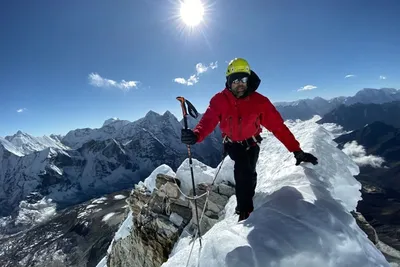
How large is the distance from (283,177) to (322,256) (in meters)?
3.89

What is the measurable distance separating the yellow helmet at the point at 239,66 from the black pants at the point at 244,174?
83.0 inches

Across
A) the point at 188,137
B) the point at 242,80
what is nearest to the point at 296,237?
the point at 188,137

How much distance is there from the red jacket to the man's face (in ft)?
0.51

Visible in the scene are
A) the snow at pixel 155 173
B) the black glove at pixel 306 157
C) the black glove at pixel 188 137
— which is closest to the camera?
the black glove at pixel 188 137

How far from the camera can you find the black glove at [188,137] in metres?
7.01

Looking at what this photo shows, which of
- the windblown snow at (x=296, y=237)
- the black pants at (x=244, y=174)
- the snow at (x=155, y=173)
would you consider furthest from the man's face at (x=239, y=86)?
the snow at (x=155, y=173)

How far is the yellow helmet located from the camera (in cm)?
730

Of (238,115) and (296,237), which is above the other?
(238,115)

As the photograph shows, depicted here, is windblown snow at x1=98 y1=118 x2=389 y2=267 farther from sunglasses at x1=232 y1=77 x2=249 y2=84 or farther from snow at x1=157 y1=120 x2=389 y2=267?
sunglasses at x1=232 y1=77 x2=249 y2=84

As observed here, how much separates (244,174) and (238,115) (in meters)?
1.69

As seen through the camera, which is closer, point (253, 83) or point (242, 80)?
point (242, 80)

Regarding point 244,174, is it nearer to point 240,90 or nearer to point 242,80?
point 240,90

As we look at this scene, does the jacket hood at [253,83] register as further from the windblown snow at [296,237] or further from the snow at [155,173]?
the snow at [155,173]

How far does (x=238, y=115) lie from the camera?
758cm
